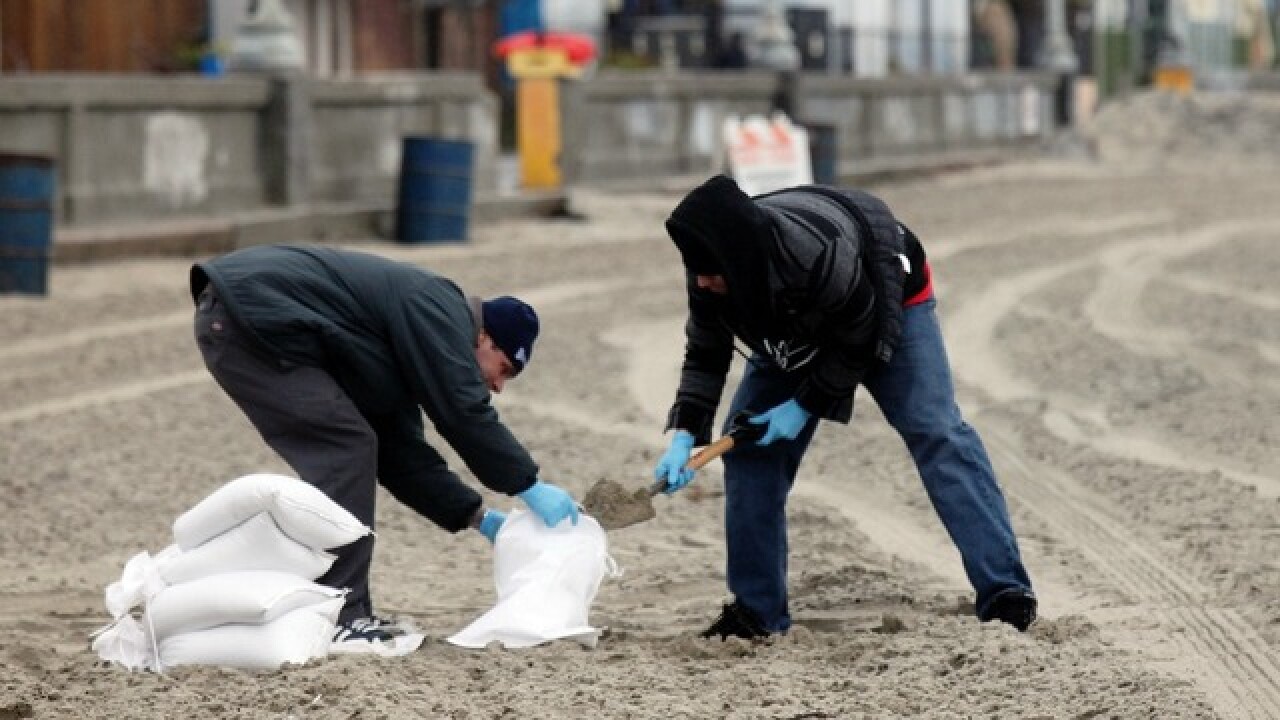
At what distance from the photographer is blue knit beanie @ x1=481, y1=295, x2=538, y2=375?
6.43 metres

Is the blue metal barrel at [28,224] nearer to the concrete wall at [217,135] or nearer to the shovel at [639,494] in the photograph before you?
the concrete wall at [217,135]

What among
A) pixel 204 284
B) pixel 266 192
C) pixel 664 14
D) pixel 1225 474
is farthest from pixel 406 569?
pixel 664 14

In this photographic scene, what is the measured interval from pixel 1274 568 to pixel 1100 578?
553 millimetres

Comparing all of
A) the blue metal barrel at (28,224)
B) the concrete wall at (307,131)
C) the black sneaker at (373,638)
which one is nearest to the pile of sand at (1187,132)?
the concrete wall at (307,131)

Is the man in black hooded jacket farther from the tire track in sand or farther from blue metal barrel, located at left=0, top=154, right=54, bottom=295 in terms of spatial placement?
blue metal barrel, located at left=0, top=154, right=54, bottom=295

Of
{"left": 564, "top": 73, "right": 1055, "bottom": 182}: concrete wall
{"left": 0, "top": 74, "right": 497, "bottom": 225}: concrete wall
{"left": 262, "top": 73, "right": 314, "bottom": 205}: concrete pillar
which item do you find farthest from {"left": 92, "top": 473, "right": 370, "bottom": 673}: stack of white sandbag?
{"left": 564, "top": 73, "right": 1055, "bottom": 182}: concrete wall

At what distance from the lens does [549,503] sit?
661 centimetres

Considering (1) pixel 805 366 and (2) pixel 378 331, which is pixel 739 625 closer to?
(1) pixel 805 366

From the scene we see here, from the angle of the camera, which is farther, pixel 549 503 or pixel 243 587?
pixel 549 503

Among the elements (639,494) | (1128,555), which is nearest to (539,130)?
(1128,555)

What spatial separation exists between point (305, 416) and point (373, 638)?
2.18ft

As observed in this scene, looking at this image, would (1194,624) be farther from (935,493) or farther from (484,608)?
(484,608)

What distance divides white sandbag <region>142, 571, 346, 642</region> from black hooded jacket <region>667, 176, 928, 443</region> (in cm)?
120

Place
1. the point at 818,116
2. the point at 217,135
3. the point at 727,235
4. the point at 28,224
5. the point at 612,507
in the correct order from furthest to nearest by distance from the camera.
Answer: the point at 818,116 < the point at 217,135 < the point at 28,224 < the point at 612,507 < the point at 727,235
